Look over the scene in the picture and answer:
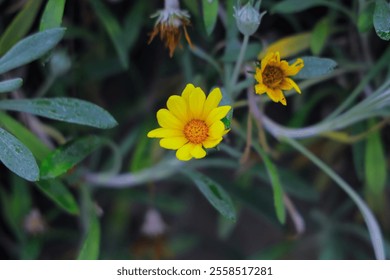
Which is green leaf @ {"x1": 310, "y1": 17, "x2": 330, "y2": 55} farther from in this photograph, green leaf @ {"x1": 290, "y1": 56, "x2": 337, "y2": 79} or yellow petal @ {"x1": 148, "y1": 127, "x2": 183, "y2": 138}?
yellow petal @ {"x1": 148, "y1": 127, "x2": 183, "y2": 138}

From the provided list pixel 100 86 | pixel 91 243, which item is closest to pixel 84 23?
pixel 100 86

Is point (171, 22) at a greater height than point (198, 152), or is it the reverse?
point (171, 22)

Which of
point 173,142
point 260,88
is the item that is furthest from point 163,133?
point 260,88

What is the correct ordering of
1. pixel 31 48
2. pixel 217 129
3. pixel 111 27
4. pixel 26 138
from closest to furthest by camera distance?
1. pixel 217 129
2. pixel 31 48
3. pixel 26 138
4. pixel 111 27

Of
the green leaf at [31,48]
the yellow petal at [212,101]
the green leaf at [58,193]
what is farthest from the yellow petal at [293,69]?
the green leaf at [58,193]

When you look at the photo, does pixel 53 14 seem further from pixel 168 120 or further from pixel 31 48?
pixel 168 120

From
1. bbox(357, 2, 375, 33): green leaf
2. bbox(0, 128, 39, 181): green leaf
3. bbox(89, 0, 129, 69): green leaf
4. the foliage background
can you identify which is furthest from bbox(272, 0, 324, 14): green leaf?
bbox(0, 128, 39, 181): green leaf

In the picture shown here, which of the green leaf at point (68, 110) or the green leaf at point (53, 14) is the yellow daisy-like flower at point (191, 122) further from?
the green leaf at point (53, 14)
